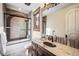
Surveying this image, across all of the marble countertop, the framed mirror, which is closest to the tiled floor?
the framed mirror

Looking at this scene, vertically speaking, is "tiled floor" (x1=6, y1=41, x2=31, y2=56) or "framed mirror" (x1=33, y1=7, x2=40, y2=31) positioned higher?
"framed mirror" (x1=33, y1=7, x2=40, y2=31)

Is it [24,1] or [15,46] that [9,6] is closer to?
[24,1]

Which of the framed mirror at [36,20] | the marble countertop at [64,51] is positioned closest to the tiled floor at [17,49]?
the framed mirror at [36,20]

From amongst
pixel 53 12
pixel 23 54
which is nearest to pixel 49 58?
pixel 23 54

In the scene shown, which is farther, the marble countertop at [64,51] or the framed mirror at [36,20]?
the framed mirror at [36,20]

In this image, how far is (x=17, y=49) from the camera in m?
1.70

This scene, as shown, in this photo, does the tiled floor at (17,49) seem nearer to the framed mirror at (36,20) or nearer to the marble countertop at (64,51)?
the framed mirror at (36,20)

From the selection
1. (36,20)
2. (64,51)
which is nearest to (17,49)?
(36,20)

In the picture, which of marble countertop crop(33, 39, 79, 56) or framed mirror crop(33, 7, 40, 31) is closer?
marble countertop crop(33, 39, 79, 56)

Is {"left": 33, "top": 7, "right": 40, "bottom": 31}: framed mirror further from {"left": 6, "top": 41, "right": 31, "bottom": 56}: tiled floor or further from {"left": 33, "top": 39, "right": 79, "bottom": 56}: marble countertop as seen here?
{"left": 33, "top": 39, "right": 79, "bottom": 56}: marble countertop

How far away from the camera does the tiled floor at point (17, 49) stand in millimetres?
1689

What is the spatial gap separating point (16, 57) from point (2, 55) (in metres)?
→ 0.22

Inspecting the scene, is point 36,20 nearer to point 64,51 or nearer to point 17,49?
point 17,49

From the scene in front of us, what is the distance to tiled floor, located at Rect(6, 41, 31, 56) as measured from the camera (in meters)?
1.69
